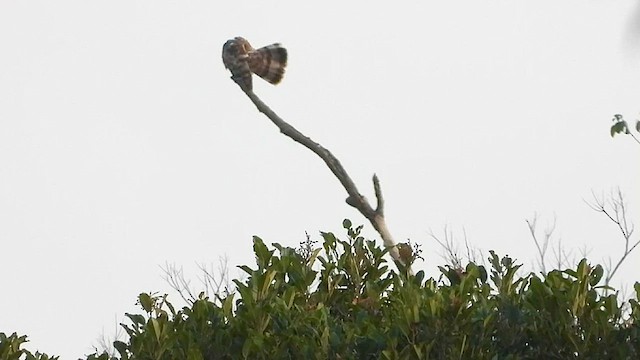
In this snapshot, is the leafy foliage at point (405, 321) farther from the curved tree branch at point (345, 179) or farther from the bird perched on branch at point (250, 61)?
the bird perched on branch at point (250, 61)

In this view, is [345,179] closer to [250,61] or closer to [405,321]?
[250,61]

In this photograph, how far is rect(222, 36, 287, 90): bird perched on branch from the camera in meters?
10.5

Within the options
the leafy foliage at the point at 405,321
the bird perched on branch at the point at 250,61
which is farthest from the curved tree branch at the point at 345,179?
the leafy foliage at the point at 405,321

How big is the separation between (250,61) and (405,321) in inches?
227

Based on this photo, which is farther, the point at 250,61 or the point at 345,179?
the point at 250,61

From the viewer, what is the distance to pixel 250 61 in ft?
35.0

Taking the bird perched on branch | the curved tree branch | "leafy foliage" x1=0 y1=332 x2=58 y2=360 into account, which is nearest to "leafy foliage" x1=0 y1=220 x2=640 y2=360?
"leafy foliage" x1=0 y1=332 x2=58 y2=360

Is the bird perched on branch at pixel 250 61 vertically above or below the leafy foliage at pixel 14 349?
above

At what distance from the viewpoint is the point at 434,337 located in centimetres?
525

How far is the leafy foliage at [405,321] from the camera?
5.21 m

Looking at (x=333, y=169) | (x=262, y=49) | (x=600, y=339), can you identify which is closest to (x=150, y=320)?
(x=600, y=339)

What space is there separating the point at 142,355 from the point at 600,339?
7.06 ft

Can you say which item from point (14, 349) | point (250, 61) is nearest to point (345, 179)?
point (250, 61)

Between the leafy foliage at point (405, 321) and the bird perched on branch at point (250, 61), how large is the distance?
4787mm
